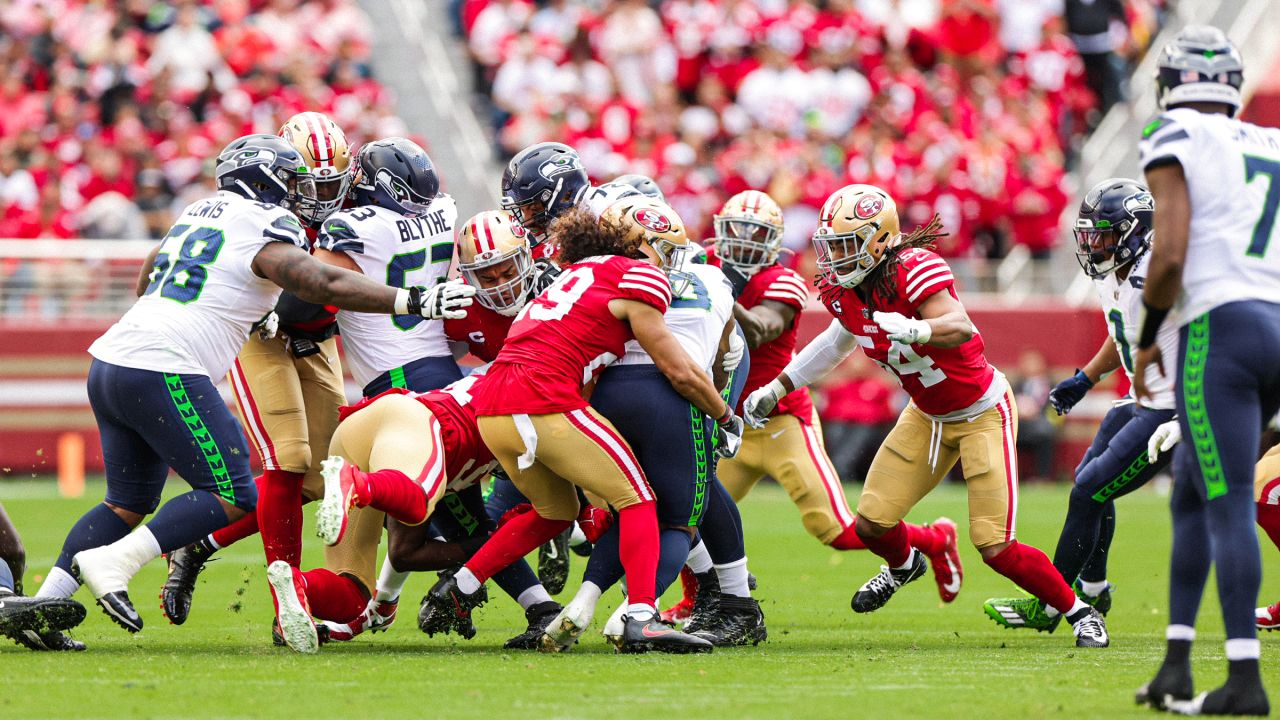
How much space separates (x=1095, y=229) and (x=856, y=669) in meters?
2.47

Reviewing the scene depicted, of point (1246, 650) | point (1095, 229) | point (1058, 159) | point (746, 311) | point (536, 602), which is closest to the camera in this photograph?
point (1246, 650)

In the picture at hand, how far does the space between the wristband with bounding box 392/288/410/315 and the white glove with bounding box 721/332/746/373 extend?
4.64 feet

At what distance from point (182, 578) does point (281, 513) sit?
1.64 feet

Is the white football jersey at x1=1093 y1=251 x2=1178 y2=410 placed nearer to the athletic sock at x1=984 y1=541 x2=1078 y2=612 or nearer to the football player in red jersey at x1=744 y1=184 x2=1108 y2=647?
the football player in red jersey at x1=744 y1=184 x2=1108 y2=647

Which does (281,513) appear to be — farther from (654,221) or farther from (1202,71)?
(1202,71)

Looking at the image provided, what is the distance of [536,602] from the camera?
22.6ft

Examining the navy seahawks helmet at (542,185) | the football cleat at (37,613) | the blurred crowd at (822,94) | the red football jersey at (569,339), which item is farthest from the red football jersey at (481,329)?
the blurred crowd at (822,94)

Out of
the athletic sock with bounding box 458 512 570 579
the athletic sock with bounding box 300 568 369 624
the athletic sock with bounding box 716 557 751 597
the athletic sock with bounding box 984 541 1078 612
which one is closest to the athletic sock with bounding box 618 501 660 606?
the athletic sock with bounding box 458 512 570 579

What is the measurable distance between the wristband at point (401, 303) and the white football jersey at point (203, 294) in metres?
0.48

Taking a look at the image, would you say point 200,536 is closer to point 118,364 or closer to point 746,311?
point 118,364

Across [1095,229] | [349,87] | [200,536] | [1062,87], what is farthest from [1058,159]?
[200,536]

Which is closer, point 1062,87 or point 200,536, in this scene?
point 200,536

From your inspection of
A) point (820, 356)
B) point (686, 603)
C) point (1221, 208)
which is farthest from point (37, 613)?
point (1221, 208)

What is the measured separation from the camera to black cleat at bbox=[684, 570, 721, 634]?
7133 millimetres
